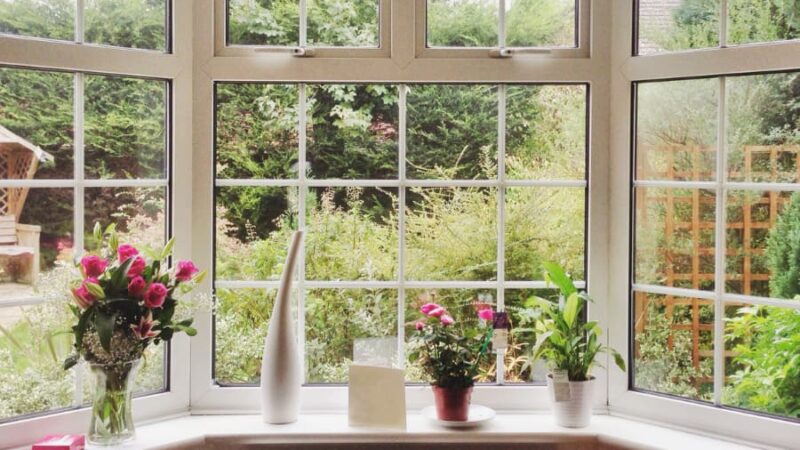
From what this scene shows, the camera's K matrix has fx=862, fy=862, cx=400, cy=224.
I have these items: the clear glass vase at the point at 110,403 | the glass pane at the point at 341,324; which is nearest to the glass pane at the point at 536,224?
the glass pane at the point at 341,324

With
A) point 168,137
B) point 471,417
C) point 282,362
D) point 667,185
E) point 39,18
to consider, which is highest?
point 39,18

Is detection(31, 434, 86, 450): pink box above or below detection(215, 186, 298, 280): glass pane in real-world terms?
below

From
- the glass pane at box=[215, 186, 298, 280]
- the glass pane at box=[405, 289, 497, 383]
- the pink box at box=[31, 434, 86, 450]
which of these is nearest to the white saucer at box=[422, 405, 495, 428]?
the glass pane at box=[405, 289, 497, 383]

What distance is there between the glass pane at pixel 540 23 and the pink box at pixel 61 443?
180cm

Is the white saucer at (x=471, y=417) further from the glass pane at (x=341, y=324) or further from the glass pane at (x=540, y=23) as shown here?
the glass pane at (x=540, y=23)

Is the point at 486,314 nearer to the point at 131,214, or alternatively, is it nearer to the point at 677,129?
the point at 677,129

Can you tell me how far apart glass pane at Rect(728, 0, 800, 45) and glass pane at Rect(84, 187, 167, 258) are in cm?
186

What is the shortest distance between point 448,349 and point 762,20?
4.48 feet

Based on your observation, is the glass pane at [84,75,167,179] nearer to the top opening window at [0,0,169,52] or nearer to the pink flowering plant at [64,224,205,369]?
the top opening window at [0,0,169,52]

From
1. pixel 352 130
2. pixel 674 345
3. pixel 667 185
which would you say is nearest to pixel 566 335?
pixel 674 345

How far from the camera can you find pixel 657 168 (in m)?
2.79

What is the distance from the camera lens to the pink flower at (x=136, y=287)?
239 centimetres

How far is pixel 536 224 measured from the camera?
2.90 meters

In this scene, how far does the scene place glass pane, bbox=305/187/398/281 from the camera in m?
2.88
